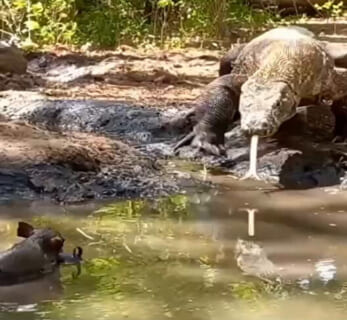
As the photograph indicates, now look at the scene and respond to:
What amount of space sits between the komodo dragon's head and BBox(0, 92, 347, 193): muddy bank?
0.37 meters

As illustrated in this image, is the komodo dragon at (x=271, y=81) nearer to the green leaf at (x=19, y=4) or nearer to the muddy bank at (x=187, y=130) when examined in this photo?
the muddy bank at (x=187, y=130)

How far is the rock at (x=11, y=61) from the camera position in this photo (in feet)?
32.1

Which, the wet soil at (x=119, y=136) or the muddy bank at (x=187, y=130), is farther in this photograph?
the muddy bank at (x=187, y=130)

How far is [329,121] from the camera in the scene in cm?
710

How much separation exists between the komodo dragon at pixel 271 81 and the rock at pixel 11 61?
3.45 metres

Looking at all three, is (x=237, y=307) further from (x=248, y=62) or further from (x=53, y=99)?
(x=53, y=99)

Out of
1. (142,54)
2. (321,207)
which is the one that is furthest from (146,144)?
(142,54)

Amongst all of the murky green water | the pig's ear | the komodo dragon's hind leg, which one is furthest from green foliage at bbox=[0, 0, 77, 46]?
the pig's ear

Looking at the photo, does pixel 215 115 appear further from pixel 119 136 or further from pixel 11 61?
pixel 11 61

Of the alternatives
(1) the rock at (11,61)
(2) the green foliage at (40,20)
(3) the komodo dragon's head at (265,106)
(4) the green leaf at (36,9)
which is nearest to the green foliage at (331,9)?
(2) the green foliage at (40,20)

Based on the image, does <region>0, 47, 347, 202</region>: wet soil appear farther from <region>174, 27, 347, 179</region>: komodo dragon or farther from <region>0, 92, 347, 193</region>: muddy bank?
<region>174, 27, 347, 179</region>: komodo dragon

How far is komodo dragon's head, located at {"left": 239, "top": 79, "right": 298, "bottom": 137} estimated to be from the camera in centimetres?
533

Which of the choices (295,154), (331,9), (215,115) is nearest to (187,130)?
(215,115)

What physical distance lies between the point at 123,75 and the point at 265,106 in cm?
454
